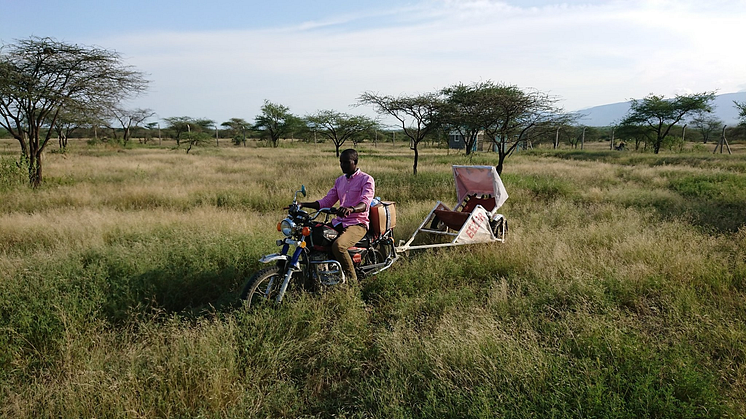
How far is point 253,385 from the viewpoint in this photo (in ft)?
9.14

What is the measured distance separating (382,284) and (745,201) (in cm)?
914

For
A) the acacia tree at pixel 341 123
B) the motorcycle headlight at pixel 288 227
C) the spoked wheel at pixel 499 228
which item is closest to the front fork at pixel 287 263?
the motorcycle headlight at pixel 288 227

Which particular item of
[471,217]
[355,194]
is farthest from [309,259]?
[471,217]

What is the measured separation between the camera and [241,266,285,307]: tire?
3586mm

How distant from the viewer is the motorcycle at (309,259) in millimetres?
3680

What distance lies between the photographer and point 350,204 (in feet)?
14.1

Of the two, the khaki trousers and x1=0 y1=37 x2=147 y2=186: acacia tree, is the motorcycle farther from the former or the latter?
x1=0 y1=37 x2=147 y2=186: acacia tree

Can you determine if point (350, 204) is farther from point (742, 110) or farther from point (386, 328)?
point (742, 110)

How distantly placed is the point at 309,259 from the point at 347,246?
0.40 m

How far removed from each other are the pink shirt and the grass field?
771 mm

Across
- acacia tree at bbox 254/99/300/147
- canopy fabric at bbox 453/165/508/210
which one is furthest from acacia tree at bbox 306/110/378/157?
canopy fabric at bbox 453/165/508/210

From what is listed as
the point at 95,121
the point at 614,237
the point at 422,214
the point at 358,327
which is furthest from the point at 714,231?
the point at 95,121

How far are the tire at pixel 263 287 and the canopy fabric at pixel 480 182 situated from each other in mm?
3735

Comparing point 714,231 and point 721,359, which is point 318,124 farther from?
point 721,359
